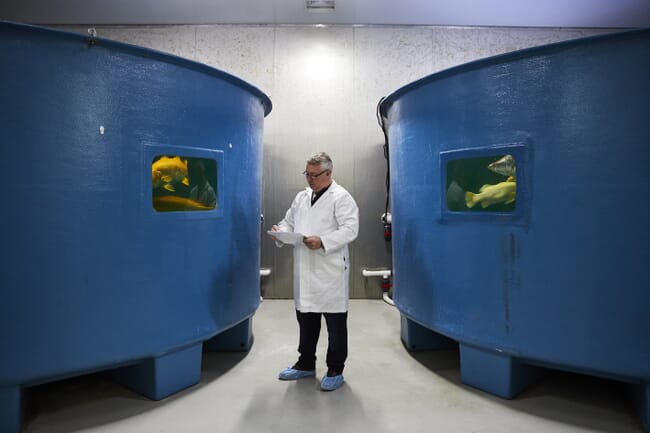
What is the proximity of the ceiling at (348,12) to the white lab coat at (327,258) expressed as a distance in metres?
2.88

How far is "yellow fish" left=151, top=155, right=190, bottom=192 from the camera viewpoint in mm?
2322

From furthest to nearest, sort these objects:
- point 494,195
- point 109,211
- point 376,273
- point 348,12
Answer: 1. point 376,273
2. point 348,12
3. point 494,195
4. point 109,211

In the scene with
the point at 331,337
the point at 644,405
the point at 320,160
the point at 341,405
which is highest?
the point at 320,160

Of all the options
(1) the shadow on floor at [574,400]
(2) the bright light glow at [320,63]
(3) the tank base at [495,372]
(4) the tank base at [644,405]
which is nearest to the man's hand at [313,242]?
(3) the tank base at [495,372]

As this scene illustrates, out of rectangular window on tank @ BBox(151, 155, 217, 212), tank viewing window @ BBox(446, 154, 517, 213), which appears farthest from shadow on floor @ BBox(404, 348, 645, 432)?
rectangular window on tank @ BBox(151, 155, 217, 212)

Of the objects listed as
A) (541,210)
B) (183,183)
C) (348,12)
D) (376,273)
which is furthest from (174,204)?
(348,12)

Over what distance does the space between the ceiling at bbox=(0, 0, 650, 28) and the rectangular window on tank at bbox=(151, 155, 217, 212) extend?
2692mm

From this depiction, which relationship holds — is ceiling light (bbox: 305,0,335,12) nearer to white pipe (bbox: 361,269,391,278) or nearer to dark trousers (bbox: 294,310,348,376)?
white pipe (bbox: 361,269,391,278)

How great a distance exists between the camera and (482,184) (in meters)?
2.42

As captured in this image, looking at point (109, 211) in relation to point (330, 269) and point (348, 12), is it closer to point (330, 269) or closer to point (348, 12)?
point (330, 269)

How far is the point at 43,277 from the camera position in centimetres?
202

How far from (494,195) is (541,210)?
26cm

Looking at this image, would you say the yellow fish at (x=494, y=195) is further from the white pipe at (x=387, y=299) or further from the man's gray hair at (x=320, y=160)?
the white pipe at (x=387, y=299)

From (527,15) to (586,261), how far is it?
3.67 metres
